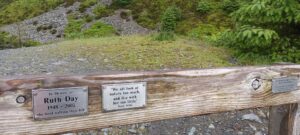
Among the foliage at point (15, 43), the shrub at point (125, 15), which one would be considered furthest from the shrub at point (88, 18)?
the foliage at point (15, 43)

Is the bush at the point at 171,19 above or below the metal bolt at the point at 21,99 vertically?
above

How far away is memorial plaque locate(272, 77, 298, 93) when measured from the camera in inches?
110

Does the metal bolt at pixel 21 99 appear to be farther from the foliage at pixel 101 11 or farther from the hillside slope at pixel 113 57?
the foliage at pixel 101 11

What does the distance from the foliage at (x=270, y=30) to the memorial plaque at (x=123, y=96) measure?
614cm

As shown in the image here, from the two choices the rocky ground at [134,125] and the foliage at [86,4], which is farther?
the foliage at [86,4]

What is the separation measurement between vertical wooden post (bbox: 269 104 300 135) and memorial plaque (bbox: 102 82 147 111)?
1.29 metres

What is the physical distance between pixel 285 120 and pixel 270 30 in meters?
5.45

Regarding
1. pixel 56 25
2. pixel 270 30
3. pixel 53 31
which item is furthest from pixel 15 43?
pixel 270 30

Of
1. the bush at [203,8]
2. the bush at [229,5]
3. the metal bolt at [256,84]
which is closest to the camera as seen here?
the metal bolt at [256,84]

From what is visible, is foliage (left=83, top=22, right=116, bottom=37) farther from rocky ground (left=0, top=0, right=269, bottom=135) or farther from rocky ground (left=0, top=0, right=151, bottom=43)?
rocky ground (left=0, top=0, right=269, bottom=135)

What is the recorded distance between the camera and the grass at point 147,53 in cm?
928

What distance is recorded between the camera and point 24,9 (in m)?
26.6

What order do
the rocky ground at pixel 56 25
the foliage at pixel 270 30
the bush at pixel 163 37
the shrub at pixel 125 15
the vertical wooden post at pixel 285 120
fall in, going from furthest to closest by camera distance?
the shrub at pixel 125 15
the rocky ground at pixel 56 25
the bush at pixel 163 37
the foliage at pixel 270 30
the vertical wooden post at pixel 285 120

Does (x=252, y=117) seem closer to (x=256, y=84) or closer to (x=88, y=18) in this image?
(x=256, y=84)
